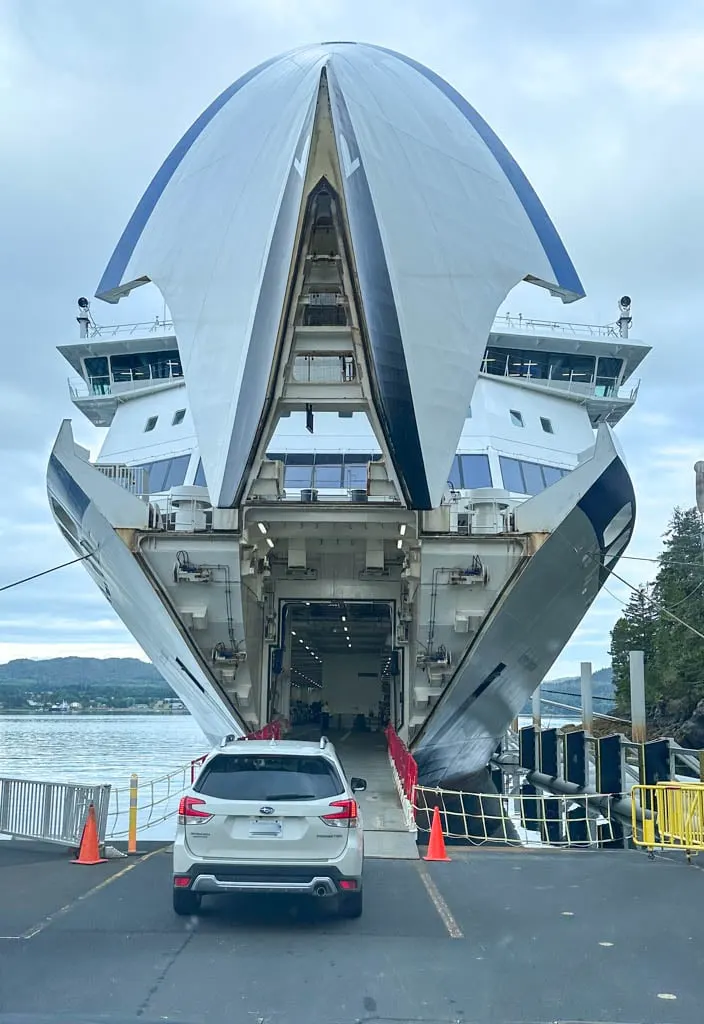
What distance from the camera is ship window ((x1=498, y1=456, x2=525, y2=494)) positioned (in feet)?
61.3

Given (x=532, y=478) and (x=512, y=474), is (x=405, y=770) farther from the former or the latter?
(x=532, y=478)

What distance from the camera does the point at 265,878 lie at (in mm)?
6762

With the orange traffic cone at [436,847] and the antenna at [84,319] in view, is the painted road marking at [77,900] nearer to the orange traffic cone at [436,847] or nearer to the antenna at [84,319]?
the orange traffic cone at [436,847]

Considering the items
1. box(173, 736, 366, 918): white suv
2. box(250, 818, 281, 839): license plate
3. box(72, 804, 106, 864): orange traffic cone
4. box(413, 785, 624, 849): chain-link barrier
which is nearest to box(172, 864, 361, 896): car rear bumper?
box(173, 736, 366, 918): white suv

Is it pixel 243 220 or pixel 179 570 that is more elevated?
pixel 243 220

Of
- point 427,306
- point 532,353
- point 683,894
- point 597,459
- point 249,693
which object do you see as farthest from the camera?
point 532,353

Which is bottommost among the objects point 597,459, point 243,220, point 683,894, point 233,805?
point 683,894

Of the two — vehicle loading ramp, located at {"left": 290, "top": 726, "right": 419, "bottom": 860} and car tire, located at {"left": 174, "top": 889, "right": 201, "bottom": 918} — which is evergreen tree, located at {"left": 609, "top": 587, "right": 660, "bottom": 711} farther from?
car tire, located at {"left": 174, "top": 889, "right": 201, "bottom": 918}

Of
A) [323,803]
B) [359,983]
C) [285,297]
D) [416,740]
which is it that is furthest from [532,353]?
[359,983]

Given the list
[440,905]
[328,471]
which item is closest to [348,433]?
[328,471]

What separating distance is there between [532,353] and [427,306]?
11164mm

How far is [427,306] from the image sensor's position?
12.6 meters

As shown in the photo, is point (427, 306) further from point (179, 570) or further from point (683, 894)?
point (683, 894)

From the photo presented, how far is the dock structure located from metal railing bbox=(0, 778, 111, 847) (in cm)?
101
